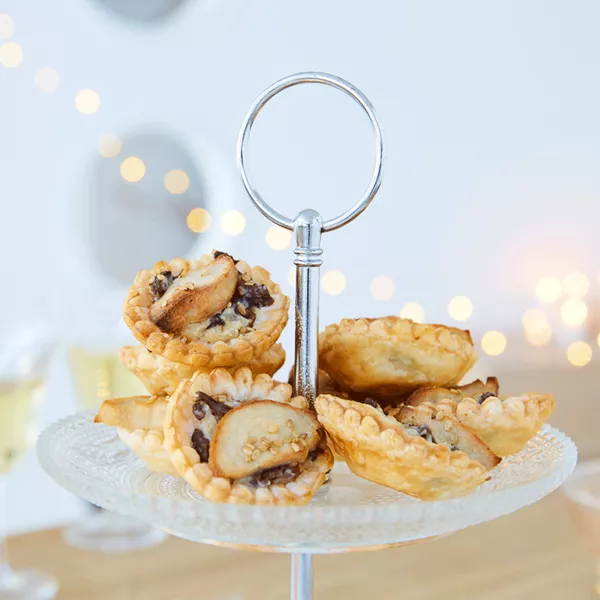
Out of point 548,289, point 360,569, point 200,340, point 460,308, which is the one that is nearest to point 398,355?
point 200,340

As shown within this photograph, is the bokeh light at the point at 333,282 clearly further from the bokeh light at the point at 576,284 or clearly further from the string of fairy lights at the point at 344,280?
the bokeh light at the point at 576,284

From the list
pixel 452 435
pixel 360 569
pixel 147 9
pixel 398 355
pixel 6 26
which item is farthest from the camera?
pixel 147 9

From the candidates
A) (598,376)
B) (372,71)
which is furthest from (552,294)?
(372,71)

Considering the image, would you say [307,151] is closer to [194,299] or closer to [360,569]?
[360,569]

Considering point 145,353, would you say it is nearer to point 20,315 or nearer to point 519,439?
point 519,439

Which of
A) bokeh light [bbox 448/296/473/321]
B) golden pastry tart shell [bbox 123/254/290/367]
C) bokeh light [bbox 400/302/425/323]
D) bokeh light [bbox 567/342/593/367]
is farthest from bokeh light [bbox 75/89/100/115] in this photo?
bokeh light [bbox 567/342/593/367]

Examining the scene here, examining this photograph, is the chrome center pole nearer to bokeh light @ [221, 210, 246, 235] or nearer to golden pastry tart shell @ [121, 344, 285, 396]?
golden pastry tart shell @ [121, 344, 285, 396]

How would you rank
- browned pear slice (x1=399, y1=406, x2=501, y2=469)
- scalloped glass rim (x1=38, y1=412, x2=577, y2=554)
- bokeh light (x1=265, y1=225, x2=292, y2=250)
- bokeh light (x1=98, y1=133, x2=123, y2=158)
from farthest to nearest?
bokeh light (x1=265, y1=225, x2=292, y2=250)
bokeh light (x1=98, y1=133, x2=123, y2=158)
browned pear slice (x1=399, y1=406, x2=501, y2=469)
scalloped glass rim (x1=38, y1=412, x2=577, y2=554)
